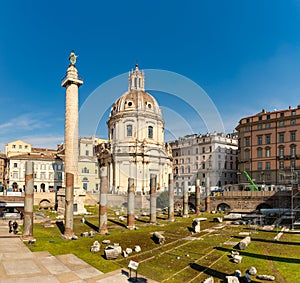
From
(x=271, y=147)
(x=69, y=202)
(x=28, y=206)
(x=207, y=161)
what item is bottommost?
(x=28, y=206)

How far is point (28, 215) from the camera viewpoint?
935 inches

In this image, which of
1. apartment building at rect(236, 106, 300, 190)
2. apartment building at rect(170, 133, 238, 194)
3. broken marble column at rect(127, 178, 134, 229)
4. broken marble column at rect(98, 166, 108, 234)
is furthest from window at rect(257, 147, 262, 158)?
broken marble column at rect(98, 166, 108, 234)

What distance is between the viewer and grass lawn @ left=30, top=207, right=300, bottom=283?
52.2 feet

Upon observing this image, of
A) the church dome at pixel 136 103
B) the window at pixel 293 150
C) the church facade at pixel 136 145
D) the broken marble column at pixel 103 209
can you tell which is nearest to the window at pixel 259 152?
the window at pixel 293 150

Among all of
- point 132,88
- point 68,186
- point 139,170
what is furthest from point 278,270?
point 132,88

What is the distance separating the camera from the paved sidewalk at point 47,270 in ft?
48.0

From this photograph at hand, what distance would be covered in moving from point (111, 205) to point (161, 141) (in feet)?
72.1

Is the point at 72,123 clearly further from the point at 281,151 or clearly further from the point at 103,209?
the point at 281,151

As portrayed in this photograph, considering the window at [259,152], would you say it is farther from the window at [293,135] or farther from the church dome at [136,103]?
the church dome at [136,103]

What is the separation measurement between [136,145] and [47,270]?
5707 cm

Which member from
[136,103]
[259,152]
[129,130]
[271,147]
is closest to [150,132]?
[129,130]

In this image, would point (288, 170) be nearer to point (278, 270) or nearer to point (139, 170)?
point (139, 170)

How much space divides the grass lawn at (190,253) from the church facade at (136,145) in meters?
41.6

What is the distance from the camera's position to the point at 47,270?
632 inches
